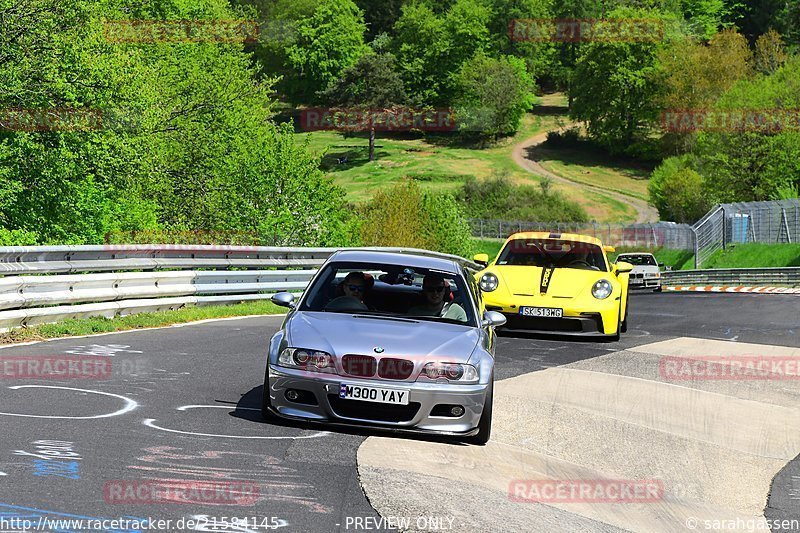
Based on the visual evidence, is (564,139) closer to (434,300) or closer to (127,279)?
(127,279)

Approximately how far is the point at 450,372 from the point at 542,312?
772 cm

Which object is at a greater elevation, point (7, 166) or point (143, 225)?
point (7, 166)

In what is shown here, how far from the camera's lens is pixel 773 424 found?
35.2 feet

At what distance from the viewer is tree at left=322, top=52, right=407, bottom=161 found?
12119 centimetres

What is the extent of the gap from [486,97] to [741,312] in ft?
339

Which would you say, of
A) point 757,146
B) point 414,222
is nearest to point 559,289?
point 414,222

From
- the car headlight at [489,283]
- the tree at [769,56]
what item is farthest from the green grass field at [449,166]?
the car headlight at [489,283]

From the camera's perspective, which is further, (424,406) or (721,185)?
(721,185)

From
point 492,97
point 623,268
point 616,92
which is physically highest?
point 623,268

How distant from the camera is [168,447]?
284 inches

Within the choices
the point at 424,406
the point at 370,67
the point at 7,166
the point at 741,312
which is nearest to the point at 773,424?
the point at 424,406

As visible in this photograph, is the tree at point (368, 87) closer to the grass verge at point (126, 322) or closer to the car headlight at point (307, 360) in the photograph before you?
the grass verge at point (126, 322)

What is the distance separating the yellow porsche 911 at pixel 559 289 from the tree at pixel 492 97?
108 meters

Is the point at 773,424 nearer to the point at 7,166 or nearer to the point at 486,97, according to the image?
the point at 7,166
